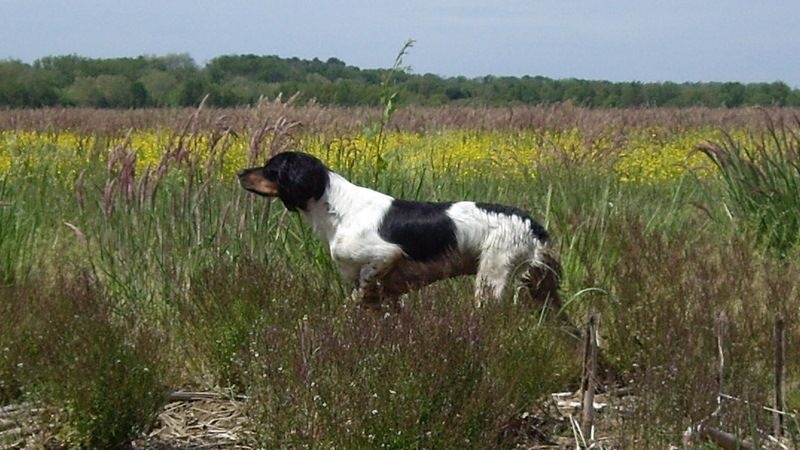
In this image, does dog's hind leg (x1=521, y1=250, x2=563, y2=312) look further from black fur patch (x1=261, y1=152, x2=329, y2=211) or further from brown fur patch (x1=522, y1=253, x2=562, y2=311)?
black fur patch (x1=261, y1=152, x2=329, y2=211)

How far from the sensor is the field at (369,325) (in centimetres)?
365

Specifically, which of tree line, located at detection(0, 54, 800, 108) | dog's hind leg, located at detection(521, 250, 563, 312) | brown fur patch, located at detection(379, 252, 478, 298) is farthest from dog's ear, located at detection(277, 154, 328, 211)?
tree line, located at detection(0, 54, 800, 108)

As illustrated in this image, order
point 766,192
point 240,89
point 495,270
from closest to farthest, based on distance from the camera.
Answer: point 495,270 → point 766,192 → point 240,89

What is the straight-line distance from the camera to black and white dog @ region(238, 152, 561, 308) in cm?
516

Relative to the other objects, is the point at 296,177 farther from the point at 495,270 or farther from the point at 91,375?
the point at 91,375

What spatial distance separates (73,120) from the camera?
18219 millimetres

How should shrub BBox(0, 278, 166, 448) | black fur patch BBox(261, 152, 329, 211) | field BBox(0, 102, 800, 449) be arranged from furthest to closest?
black fur patch BBox(261, 152, 329, 211) → shrub BBox(0, 278, 166, 448) → field BBox(0, 102, 800, 449)

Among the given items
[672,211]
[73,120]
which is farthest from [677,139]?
[672,211]

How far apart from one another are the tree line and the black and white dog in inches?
684

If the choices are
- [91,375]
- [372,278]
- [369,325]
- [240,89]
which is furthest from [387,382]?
[240,89]

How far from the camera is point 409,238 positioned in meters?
5.20

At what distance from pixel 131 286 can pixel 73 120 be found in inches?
516

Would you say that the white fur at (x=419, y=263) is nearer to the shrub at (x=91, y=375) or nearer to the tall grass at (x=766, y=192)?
the shrub at (x=91, y=375)

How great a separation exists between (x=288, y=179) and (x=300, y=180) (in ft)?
0.18
